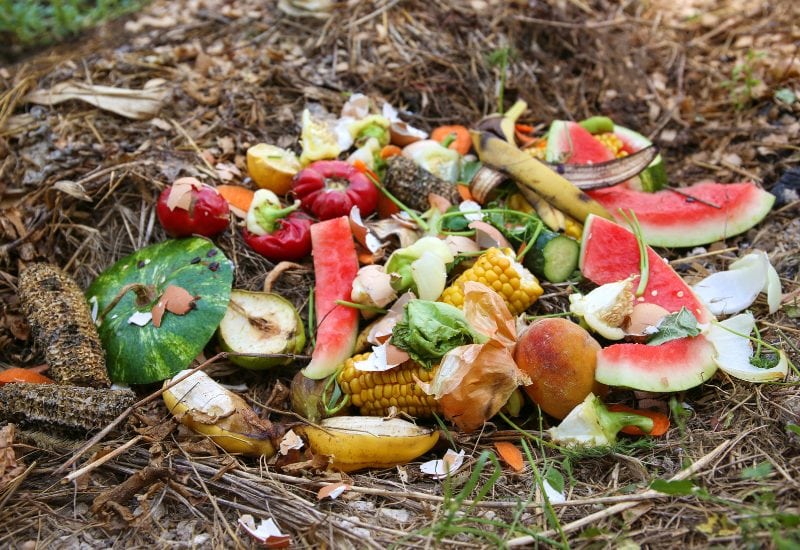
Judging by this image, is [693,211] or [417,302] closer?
[417,302]

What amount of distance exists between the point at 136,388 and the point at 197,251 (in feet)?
1.83

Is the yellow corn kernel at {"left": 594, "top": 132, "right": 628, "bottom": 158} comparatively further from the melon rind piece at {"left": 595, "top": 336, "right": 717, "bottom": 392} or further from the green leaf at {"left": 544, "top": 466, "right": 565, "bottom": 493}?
the green leaf at {"left": 544, "top": 466, "right": 565, "bottom": 493}

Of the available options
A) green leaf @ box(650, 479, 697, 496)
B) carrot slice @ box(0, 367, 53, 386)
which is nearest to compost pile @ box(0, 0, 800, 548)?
green leaf @ box(650, 479, 697, 496)

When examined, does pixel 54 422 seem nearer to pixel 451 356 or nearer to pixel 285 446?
pixel 285 446

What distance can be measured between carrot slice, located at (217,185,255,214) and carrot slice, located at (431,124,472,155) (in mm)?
922

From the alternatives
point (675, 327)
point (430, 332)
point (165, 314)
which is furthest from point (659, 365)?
point (165, 314)

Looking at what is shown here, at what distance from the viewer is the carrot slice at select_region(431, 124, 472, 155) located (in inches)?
119

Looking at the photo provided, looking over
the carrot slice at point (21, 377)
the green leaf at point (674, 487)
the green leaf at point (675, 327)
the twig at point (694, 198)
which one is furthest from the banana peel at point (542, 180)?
the carrot slice at point (21, 377)

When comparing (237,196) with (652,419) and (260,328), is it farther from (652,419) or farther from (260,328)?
(652,419)

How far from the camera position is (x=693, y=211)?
2.74 m

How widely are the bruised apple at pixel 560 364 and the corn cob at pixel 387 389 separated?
1.06ft

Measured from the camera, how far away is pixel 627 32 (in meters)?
3.82

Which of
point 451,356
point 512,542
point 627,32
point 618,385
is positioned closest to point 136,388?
point 451,356

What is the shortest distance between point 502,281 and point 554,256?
340 mm
